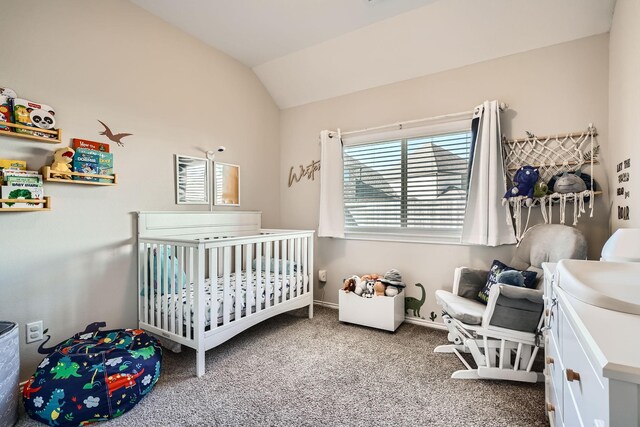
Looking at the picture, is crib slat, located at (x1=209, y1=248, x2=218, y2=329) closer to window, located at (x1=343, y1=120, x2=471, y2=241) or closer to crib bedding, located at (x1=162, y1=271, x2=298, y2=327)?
crib bedding, located at (x1=162, y1=271, x2=298, y2=327)

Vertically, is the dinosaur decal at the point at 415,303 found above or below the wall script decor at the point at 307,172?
below

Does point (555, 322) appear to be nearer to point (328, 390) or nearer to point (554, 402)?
point (554, 402)

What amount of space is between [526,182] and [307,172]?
81.0 inches

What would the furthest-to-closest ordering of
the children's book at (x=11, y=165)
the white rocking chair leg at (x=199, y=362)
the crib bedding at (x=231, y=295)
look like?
the crib bedding at (x=231, y=295) → the white rocking chair leg at (x=199, y=362) → the children's book at (x=11, y=165)

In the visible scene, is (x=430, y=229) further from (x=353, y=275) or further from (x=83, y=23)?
(x=83, y=23)

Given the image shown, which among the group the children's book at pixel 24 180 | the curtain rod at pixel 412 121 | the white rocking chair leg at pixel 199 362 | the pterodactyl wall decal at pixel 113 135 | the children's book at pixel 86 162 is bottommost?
the white rocking chair leg at pixel 199 362

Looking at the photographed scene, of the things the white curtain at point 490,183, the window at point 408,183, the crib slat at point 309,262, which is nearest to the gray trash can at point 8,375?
the crib slat at point 309,262

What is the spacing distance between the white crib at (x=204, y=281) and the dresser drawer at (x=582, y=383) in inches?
68.1

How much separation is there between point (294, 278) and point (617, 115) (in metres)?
2.53

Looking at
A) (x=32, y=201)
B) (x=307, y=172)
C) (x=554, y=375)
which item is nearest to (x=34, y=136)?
(x=32, y=201)

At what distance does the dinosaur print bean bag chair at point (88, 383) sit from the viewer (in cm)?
142

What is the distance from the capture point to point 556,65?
2217mm

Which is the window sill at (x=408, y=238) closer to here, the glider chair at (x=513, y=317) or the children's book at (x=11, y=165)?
the glider chair at (x=513, y=317)

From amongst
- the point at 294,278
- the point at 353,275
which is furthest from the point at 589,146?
the point at 294,278
